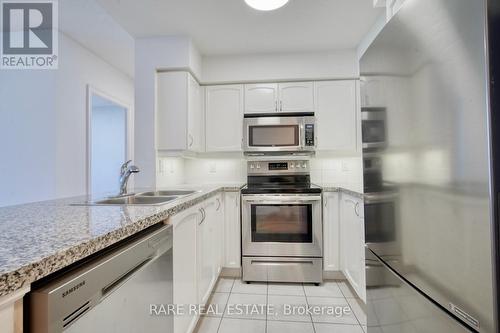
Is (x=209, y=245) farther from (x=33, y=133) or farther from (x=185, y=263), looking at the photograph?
(x=33, y=133)

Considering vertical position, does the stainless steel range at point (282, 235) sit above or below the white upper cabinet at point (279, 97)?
below

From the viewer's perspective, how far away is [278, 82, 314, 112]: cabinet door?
2.64m

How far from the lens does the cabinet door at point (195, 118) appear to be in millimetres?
2387

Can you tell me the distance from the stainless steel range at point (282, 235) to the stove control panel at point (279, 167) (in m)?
0.57

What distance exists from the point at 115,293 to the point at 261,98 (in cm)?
235

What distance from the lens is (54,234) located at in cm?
63

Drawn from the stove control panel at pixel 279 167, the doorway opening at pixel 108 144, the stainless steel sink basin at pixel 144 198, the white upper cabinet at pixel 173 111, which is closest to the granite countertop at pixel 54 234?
the stainless steel sink basin at pixel 144 198

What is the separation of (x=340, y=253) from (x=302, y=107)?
1.57 meters

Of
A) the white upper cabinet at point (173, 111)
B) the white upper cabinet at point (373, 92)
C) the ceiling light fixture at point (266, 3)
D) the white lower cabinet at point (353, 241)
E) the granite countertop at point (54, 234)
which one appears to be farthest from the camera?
the white upper cabinet at point (173, 111)

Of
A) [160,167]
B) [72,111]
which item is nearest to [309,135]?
[160,167]

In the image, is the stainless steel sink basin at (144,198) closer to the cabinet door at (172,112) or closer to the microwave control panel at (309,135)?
the cabinet door at (172,112)

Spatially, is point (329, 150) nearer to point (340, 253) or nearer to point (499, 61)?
point (340, 253)

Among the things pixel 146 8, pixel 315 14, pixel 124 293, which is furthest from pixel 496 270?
pixel 146 8

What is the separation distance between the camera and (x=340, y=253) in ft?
7.38
